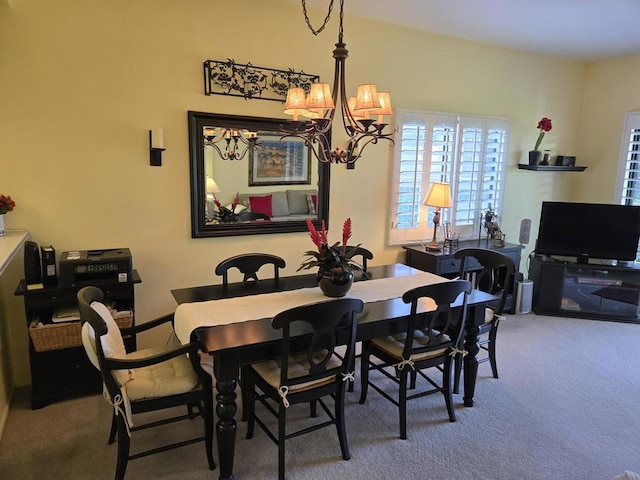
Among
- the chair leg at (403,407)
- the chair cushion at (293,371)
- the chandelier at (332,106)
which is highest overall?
the chandelier at (332,106)

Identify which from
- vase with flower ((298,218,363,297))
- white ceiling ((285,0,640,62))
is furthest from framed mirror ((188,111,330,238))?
vase with flower ((298,218,363,297))

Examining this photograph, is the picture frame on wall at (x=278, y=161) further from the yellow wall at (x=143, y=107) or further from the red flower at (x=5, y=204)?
the red flower at (x=5, y=204)

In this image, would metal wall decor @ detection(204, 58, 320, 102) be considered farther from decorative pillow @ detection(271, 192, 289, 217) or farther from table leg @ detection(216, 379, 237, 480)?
table leg @ detection(216, 379, 237, 480)

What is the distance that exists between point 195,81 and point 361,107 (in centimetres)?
151

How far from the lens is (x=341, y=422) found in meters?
2.54

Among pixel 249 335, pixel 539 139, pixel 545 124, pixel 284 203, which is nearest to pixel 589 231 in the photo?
pixel 539 139

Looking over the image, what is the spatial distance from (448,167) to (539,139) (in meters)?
1.26

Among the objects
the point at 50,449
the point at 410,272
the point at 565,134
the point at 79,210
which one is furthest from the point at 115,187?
the point at 565,134

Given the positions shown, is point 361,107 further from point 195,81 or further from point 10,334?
point 10,334

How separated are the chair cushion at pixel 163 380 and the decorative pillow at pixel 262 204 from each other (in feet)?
5.29

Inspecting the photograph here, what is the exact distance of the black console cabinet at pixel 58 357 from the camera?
2875 mm

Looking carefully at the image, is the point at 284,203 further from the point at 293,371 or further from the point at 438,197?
the point at 293,371

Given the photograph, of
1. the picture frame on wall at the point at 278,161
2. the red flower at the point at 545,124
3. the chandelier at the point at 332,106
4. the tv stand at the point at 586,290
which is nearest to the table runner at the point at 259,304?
the chandelier at the point at 332,106

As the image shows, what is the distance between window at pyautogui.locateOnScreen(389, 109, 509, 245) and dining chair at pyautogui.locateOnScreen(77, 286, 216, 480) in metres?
2.66
